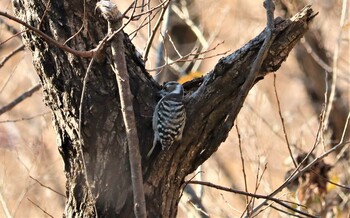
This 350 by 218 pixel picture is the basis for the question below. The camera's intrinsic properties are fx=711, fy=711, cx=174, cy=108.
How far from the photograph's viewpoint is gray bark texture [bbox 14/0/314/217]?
2.82m

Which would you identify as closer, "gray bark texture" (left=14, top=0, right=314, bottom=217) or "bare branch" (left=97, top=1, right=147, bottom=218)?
"bare branch" (left=97, top=1, right=147, bottom=218)

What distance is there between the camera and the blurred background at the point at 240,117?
15.8 feet

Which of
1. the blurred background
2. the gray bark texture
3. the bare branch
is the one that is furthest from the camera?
the blurred background

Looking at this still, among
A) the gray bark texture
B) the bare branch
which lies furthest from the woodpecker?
the bare branch

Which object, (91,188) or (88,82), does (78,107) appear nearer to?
(88,82)

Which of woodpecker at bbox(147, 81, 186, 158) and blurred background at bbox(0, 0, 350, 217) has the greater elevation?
blurred background at bbox(0, 0, 350, 217)

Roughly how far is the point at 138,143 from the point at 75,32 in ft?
1.71

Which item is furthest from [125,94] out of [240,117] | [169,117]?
[240,117]

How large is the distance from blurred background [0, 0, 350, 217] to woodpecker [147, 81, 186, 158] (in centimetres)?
32

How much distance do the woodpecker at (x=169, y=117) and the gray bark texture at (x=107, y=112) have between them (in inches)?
1.7

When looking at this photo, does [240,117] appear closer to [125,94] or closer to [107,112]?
[107,112]

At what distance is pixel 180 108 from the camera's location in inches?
119

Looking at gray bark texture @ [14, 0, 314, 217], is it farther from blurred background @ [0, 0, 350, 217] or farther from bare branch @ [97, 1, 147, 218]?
blurred background @ [0, 0, 350, 217]

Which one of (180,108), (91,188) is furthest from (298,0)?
(91,188)
